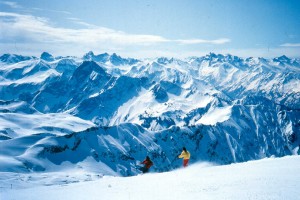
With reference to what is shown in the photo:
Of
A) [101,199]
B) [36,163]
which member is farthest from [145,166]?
[36,163]

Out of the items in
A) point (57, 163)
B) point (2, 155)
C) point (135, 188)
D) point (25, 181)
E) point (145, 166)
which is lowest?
point (57, 163)

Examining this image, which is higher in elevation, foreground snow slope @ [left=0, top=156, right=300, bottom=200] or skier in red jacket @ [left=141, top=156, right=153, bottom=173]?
foreground snow slope @ [left=0, top=156, right=300, bottom=200]

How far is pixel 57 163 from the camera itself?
190 meters

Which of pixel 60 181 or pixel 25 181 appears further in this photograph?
pixel 60 181

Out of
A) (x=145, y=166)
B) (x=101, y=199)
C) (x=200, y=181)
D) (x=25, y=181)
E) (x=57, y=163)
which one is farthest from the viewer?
(x=57, y=163)

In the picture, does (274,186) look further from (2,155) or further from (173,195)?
(2,155)

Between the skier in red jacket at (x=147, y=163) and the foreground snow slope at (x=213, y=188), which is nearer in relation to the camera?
the foreground snow slope at (x=213, y=188)

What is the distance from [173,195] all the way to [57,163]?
187 meters

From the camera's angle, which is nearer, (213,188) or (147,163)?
(213,188)

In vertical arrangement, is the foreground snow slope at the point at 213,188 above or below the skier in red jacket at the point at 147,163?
above

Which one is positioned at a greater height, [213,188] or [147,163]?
[213,188]

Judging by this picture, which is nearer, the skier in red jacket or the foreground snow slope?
the foreground snow slope

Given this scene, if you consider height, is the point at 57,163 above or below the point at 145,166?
below

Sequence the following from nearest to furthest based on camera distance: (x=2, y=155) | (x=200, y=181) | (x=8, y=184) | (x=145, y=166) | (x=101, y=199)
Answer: (x=101, y=199) → (x=200, y=181) → (x=145, y=166) → (x=8, y=184) → (x=2, y=155)
